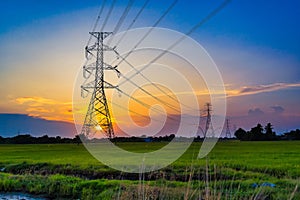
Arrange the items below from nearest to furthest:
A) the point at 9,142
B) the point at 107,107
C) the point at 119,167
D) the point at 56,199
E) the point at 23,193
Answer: the point at 56,199 < the point at 23,193 < the point at 119,167 < the point at 107,107 < the point at 9,142

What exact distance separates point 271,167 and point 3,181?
583 inches

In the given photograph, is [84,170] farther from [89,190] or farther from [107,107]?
[107,107]

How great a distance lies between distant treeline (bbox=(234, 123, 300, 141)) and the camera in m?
94.2

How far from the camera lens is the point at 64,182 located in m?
17.5

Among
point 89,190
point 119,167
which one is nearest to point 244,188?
point 89,190

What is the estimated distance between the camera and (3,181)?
60.9ft

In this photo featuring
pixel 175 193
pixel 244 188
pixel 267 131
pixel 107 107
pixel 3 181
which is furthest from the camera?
pixel 267 131

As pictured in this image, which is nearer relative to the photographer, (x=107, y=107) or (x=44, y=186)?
(x=44, y=186)

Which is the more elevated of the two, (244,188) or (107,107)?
(107,107)

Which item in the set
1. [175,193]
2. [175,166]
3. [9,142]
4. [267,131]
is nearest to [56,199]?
[175,193]

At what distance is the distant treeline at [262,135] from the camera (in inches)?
3711

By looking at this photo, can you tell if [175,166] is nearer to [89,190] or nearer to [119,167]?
[119,167]

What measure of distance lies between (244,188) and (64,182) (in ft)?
26.9

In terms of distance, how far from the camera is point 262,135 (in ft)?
309
